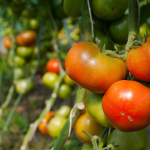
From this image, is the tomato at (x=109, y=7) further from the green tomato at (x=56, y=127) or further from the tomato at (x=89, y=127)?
the green tomato at (x=56, y=127)

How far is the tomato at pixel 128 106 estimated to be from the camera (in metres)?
0.29

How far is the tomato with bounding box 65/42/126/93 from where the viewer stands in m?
0.32

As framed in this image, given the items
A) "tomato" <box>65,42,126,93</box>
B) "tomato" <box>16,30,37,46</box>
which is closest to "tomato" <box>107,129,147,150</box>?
"tomato" <box>65,42,126,93</box>

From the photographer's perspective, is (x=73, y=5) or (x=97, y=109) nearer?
(x=97, y=109)

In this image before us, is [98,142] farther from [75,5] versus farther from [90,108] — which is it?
[75,5]

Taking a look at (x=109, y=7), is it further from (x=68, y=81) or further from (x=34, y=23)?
(x=34, y=23)

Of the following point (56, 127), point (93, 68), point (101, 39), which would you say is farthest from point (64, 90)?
point (93, 68)

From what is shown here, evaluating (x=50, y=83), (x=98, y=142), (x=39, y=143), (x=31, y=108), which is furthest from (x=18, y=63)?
(x=98, y=142)

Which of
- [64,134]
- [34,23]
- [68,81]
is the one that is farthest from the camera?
[34,23]

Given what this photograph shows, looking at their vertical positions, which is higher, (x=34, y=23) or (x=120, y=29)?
(x=120, y=29)

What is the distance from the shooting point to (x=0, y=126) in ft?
5.28

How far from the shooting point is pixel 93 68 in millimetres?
324

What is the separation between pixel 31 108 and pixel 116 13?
172 centimetres

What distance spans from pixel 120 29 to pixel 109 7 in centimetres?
7
